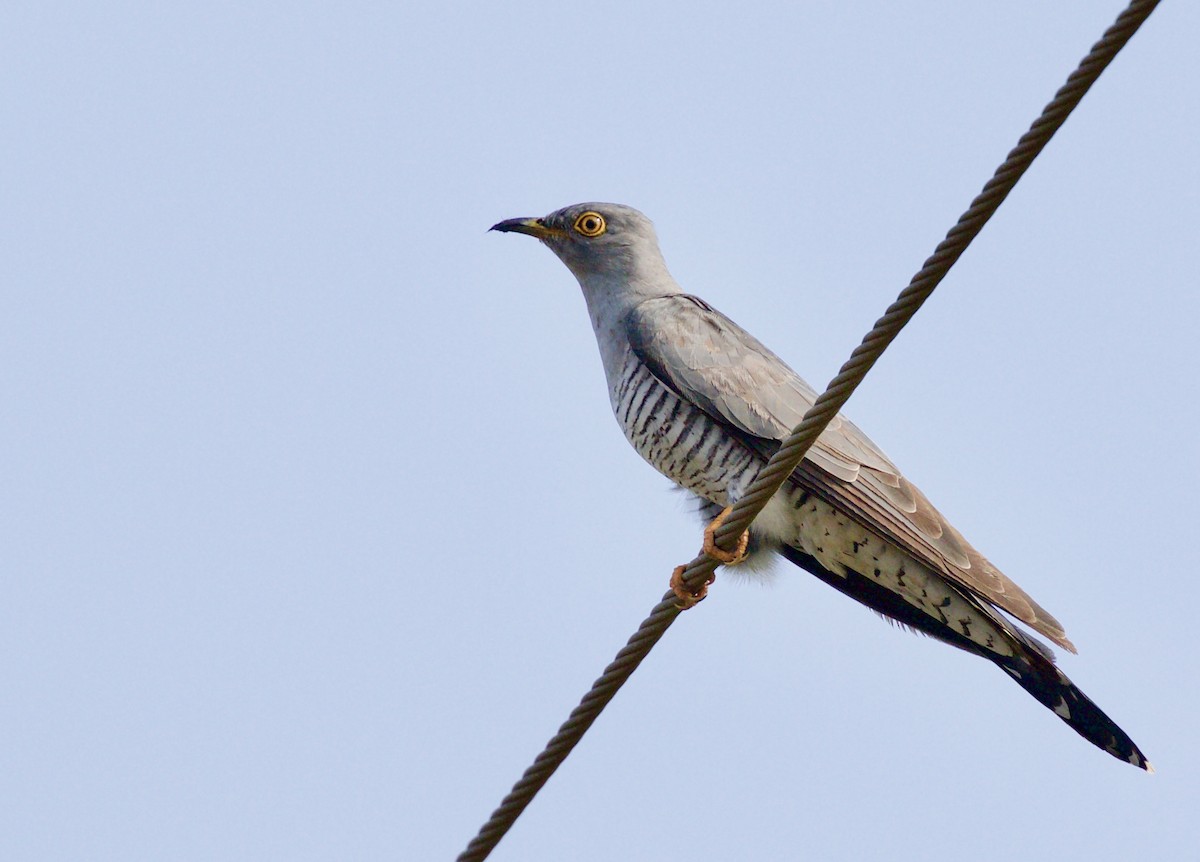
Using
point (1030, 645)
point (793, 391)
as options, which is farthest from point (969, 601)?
point (793, 391)

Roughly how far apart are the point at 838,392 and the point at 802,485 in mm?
1877

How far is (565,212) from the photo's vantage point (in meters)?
5.95

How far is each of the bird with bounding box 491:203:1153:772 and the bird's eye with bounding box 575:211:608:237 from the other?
0.24 meters

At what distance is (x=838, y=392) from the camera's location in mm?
2971

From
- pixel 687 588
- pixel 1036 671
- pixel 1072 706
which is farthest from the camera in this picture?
pixel 1036 671

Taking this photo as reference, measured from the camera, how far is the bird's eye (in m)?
5.86

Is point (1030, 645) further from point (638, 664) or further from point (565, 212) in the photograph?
point (565, 212)

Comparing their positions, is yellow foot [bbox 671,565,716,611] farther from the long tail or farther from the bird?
the long tail

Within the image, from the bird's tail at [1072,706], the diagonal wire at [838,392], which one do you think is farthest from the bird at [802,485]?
the diagonal wire at [838,392]

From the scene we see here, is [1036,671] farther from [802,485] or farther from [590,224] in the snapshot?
[590,224]

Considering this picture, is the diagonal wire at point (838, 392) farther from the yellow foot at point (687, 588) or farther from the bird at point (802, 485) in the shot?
the bird at point (802, 485)

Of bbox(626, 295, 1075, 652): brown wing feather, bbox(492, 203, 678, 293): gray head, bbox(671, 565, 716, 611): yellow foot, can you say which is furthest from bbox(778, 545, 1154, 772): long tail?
bbox(492, 203, 678, 293): gray head

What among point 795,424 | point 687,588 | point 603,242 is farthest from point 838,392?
point 603,242

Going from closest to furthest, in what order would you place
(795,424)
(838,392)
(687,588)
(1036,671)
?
1. (838,392)
2. (687,588)
3. (1036,671)
4. (795,424)
